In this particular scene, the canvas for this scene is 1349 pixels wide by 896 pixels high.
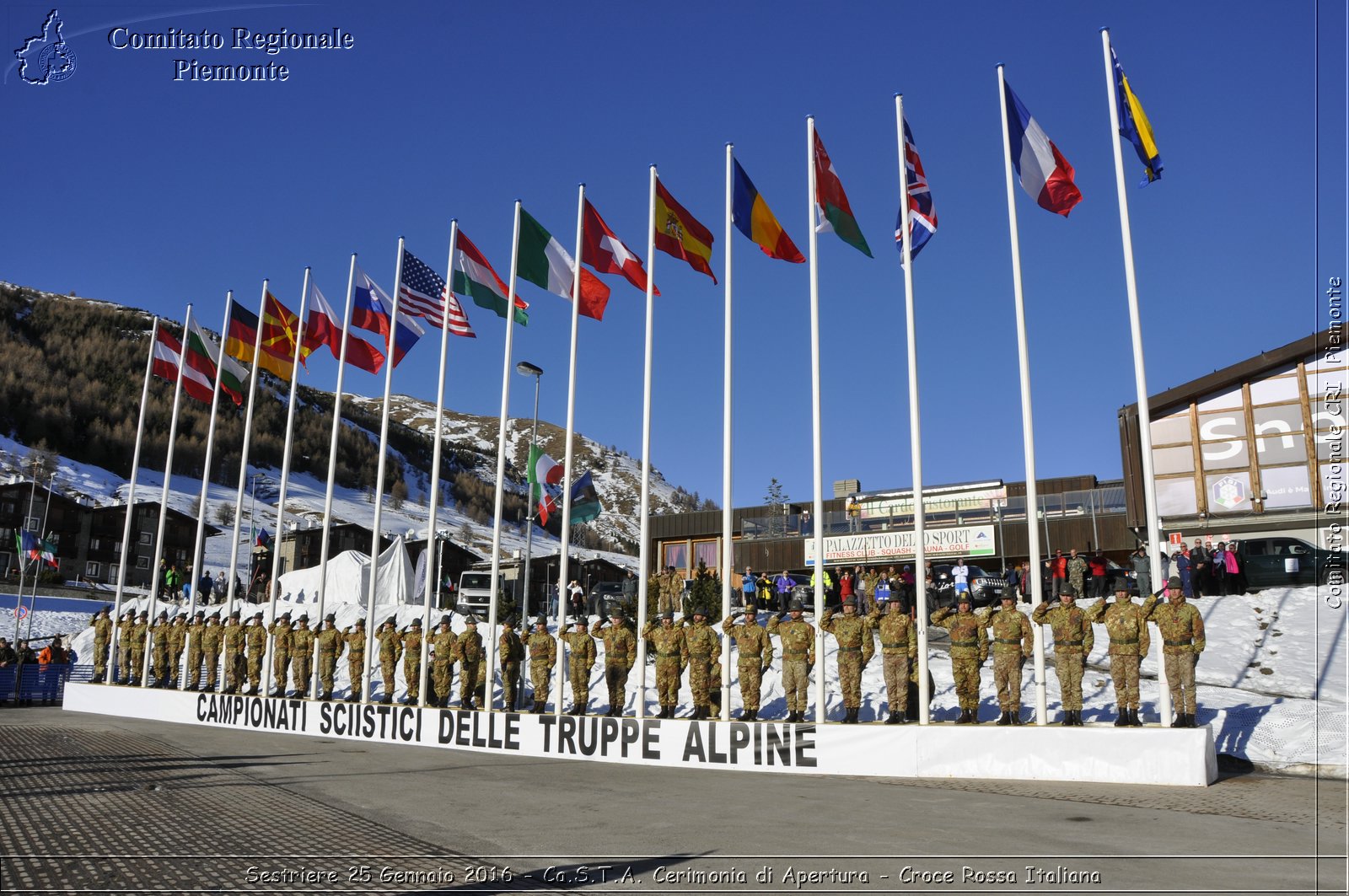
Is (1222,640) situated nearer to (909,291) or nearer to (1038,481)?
(909,291)

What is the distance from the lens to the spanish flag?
1602 cm

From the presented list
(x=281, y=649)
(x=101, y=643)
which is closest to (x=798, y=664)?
(x=281, y=649)

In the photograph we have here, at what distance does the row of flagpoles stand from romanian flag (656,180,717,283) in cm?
2

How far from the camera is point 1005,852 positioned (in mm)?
7383

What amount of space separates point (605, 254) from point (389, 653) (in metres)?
9.49

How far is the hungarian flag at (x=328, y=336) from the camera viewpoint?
68.9 feet

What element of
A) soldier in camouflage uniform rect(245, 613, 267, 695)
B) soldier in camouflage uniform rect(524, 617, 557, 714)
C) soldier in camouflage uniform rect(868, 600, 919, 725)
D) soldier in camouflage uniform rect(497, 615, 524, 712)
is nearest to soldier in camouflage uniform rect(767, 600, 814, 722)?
soldier in camouflage uniform rect(868, 600, 919, 725)

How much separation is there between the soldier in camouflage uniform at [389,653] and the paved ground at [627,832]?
22.4 ft

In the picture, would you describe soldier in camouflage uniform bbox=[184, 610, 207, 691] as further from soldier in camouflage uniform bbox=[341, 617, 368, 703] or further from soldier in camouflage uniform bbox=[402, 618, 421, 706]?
soldier in camouflage uniform bbox=[402, 618, 421, 706]

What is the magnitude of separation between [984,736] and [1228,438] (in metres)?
21.3

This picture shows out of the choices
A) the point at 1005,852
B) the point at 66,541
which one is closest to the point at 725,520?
the point at 1005,852

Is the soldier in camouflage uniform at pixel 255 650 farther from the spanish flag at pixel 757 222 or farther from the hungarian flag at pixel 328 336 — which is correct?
the spanish flag at pixel 757 222

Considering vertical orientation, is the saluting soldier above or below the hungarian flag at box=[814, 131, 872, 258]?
below

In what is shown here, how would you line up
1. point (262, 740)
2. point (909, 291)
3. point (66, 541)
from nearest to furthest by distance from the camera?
point (909, 291) → point (262, 740) → point (66, 541)
